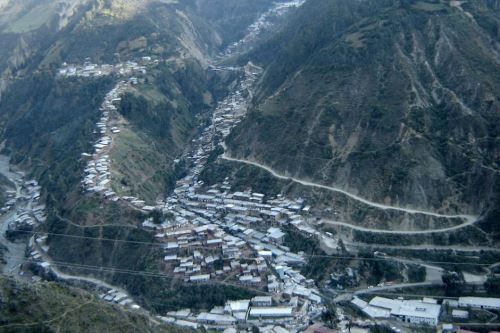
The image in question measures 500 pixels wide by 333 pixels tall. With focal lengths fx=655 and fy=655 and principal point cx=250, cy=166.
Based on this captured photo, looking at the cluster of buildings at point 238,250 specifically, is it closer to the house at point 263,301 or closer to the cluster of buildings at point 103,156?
the house at point 263,301

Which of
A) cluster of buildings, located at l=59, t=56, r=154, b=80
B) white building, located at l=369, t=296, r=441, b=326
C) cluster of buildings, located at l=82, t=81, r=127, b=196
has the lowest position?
white building, located at l=369, t=296, r=441, b=326

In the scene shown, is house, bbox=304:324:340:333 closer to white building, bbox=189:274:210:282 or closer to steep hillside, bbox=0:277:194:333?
white building, bbox=189:274:210:282

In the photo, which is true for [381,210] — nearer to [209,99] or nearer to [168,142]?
[168,142]

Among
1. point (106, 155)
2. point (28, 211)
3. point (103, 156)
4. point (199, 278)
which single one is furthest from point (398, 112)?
point (28, 211)

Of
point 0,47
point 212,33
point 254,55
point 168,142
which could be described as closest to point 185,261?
point 168,142

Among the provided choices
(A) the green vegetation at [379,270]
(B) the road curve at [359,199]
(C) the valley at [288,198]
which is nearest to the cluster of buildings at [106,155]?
(C) the valley at [288,198]

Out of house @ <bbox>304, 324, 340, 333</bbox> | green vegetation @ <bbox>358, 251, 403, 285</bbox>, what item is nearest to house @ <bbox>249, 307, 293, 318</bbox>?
house @ <bbox>304, 324, 340, 333</bbox>
